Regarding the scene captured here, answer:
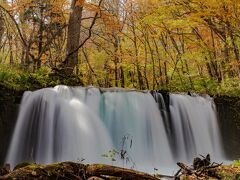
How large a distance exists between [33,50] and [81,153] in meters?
12.3

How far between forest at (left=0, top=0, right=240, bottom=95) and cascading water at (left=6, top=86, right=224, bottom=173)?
1363mm

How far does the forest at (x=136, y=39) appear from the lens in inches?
473

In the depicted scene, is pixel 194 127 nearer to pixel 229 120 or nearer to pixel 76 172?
pixel 229 120

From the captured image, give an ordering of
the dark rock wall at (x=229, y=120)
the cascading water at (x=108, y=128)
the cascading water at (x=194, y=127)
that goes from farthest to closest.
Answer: the dark rock wall at (x=229, y=120)
the cascading water at (x=194, y=127)
the cascading water at (x=108, y=128)

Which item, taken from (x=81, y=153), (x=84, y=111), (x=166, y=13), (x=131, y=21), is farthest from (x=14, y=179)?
(x=131, y=21)

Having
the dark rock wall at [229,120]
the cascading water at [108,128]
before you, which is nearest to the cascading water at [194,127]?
the cascading water at [108,128]

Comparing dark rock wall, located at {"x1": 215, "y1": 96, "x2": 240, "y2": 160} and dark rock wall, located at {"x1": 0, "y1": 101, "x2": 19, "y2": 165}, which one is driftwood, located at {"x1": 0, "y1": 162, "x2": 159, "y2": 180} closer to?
dark rock wall, located at {"x1": 0, "y1": 101, "x2": 19, "y2": 165}

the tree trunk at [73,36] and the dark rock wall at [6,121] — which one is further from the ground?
the tree trunk at [73,36]

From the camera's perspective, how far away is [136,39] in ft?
64.3

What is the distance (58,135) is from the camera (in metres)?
8.93

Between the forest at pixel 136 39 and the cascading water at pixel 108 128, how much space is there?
1.36m

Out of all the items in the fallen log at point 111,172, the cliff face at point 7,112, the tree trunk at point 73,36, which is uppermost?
the tree trunk at point 73,36

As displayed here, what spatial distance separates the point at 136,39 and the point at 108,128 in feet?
35.7

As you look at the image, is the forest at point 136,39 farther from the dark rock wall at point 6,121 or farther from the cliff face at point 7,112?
the dark rock wall at point 6,121
